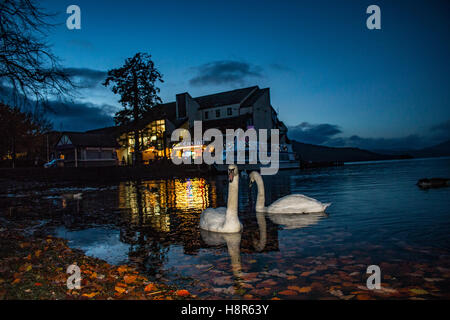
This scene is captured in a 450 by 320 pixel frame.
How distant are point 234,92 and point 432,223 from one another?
180 feet

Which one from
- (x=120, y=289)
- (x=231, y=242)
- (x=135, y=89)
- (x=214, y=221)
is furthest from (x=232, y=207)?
(x=135, y=89)

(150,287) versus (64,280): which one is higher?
(64,280)

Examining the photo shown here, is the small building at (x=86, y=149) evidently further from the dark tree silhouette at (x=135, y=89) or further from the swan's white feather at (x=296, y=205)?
the swan's white feather at (x=296, y=205)

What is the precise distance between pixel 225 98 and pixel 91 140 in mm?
27205

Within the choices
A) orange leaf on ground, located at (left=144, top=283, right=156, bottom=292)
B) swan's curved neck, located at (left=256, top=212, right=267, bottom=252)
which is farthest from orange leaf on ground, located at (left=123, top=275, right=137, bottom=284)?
swan's curved neck, located at (left=256, top=212, right=267, bottom=252)

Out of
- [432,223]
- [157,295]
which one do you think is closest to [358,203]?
[432,223]

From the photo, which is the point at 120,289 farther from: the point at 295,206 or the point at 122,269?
the point at 295,206

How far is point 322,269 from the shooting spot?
17.6 ft

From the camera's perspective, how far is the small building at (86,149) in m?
55.0

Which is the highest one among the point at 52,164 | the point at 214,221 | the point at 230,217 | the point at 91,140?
the point at 91,140

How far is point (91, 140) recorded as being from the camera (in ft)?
185

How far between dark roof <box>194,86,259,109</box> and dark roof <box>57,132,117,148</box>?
19.6 meters

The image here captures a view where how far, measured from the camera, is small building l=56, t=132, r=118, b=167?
5496cm
